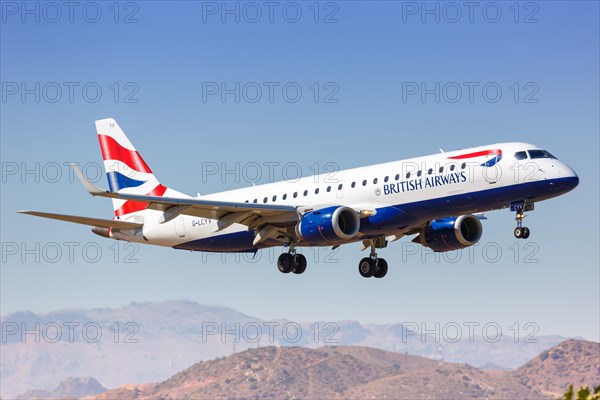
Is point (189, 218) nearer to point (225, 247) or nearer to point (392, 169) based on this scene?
point (225, 247)

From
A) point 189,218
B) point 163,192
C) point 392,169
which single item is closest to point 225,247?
point 189,218

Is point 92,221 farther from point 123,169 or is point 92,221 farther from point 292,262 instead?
point 292,262

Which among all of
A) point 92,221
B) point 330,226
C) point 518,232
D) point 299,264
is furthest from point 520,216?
point 92,221

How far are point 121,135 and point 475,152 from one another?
26477 mm

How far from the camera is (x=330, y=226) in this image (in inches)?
2073

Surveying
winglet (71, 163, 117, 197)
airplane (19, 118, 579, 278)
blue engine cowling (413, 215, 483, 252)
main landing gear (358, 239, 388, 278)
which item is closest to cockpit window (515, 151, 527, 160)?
airplane (19, 118, 579, 278)

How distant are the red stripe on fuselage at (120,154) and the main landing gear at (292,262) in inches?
540

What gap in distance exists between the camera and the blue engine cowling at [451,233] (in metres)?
58.2

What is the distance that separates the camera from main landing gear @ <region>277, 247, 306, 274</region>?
191 ft

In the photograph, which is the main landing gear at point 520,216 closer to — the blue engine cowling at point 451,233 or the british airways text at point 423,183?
the british airways text at point 423,183

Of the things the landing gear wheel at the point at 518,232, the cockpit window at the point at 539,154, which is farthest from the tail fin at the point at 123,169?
the cockpit window at the point at 539,154

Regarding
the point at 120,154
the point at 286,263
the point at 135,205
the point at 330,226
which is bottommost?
the point at 286,263

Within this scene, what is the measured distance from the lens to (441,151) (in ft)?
177

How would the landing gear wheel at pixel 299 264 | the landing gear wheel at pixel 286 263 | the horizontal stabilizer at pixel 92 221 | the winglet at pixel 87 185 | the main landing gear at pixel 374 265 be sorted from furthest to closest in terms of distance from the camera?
the main landing gear at pixel 374 265, the landing gear wheel at pixel 299 264, the landing gear wheel at pixel 286 263, the horizontal stabilizer at pixel 92 221, the winglet at pixel 87 185
